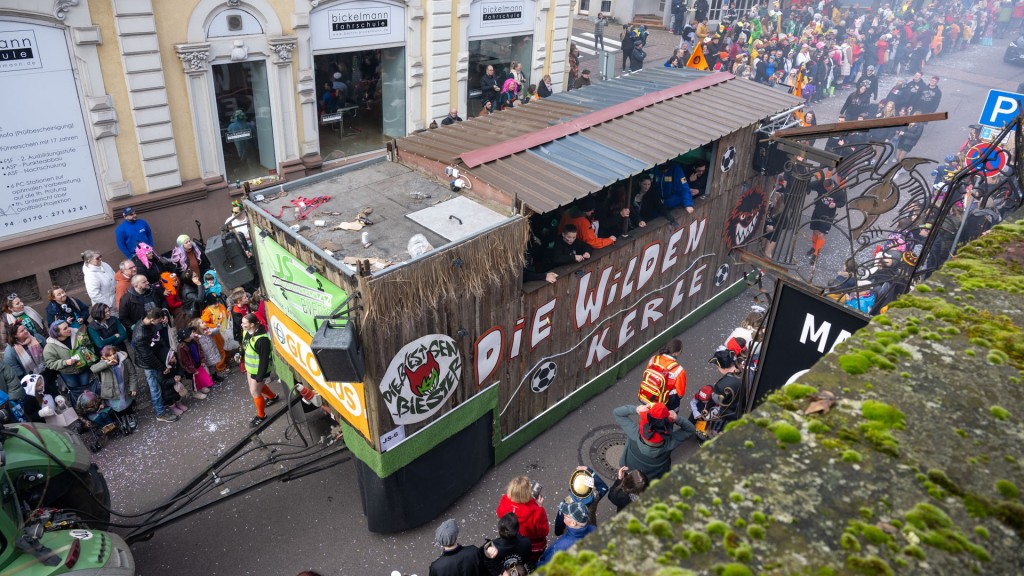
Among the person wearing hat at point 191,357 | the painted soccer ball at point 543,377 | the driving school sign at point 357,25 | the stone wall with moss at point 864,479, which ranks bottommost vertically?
the person wearing hat at point 191,357

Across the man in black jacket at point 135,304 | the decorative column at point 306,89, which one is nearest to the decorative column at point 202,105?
the decorative column at point 306,89

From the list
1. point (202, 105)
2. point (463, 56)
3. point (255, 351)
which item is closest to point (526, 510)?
point (255, 351)

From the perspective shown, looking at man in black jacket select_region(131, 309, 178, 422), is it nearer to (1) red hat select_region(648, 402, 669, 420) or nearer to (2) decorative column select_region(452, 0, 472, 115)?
(1) red hat select_region(648, 402, 669, 420)

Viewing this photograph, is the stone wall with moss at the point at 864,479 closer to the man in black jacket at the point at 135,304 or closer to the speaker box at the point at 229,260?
the speaker box at the point at 229,260

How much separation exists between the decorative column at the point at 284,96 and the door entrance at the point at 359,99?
2.97 feet

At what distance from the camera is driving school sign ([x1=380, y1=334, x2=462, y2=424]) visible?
6.61 meters

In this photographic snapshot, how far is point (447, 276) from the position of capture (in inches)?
263

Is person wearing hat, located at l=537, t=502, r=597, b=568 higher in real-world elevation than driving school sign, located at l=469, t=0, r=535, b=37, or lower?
lower

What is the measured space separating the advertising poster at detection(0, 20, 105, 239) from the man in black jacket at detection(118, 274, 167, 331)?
2.88 m

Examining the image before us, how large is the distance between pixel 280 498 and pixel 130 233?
5654 mm

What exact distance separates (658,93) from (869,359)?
7.69 metres

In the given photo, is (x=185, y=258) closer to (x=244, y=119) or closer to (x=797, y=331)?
(x=244, y=119)

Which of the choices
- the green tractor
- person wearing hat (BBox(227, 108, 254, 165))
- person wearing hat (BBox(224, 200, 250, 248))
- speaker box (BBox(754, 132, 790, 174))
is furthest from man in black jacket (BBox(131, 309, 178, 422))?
speaker box (BBox(754, 132, 790, 174))

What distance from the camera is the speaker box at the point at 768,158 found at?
1093 centimetres
